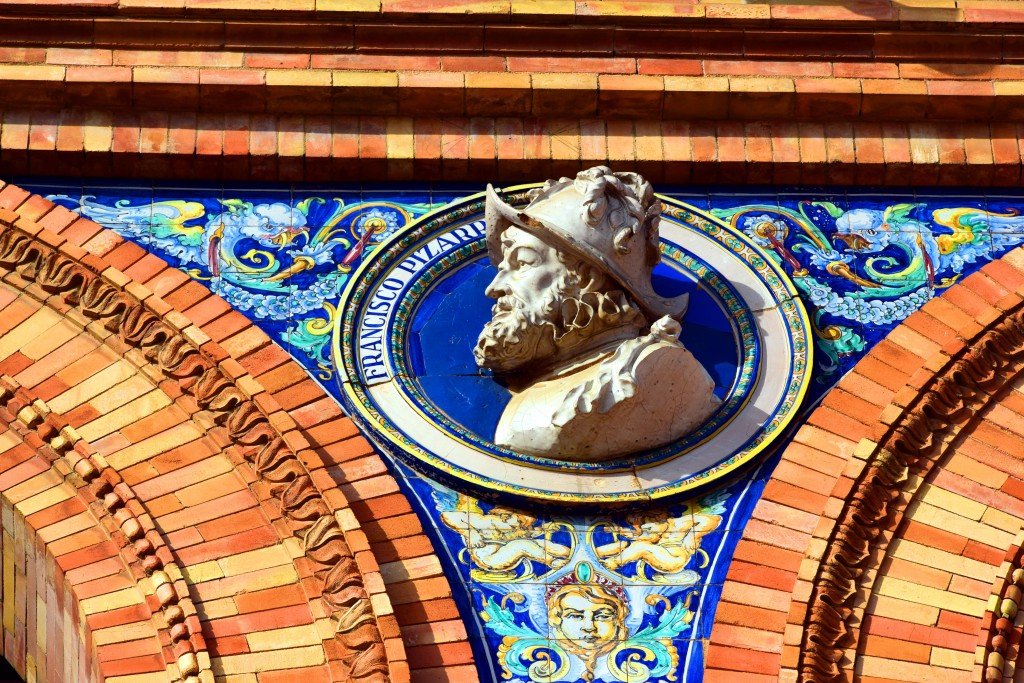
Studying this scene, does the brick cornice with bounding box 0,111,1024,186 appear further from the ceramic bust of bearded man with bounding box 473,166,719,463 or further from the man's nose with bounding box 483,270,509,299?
the man's nose with bounding box 483,270,509,299

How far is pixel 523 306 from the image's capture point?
1084 cm

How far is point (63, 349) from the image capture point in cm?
1081

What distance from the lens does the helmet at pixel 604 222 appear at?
10.9 metres

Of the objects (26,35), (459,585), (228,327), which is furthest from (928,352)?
(26,35)

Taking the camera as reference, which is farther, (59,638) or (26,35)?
(26,35)

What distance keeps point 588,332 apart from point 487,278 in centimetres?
90

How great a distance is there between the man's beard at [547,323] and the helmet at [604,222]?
15cm

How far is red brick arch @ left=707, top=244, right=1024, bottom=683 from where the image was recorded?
9844 mm

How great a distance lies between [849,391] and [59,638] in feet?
12.4

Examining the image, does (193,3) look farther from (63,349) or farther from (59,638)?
(59,638)

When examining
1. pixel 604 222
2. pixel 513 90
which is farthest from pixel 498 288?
pixel 513 90

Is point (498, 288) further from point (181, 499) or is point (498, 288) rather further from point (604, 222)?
point (181, 499)

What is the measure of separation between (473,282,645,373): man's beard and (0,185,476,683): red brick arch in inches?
33.0

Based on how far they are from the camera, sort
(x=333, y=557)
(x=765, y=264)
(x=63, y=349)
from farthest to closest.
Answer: (x=765, y=264), (x=63, y=349), (x=333, y=557)
